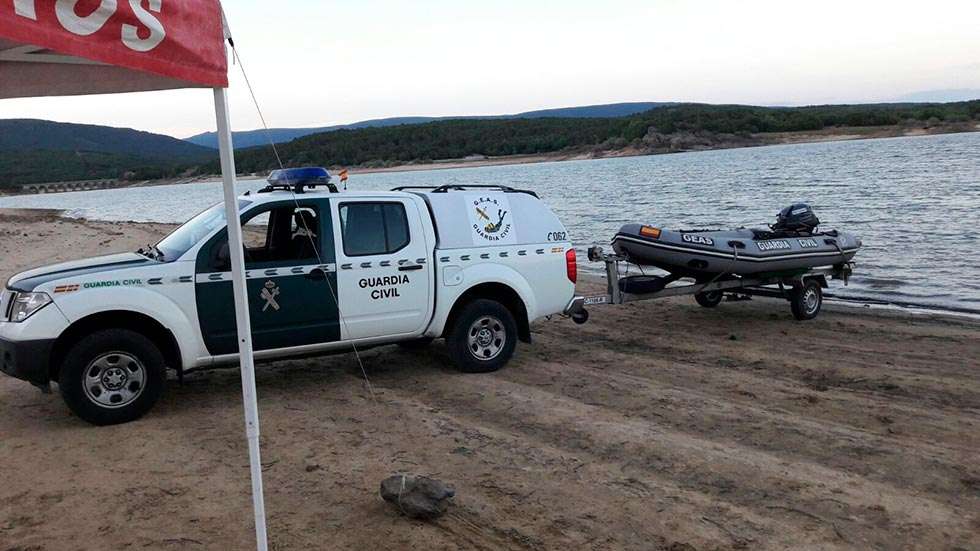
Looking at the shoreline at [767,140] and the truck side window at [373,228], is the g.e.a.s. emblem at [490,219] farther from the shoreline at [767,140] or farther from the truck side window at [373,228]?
the shoreline at [767,140]

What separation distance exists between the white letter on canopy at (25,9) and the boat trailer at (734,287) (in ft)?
23.8

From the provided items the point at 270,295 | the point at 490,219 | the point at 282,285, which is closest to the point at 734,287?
the point at 490,219

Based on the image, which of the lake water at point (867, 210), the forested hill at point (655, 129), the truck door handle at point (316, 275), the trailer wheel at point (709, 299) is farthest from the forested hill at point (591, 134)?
the truck door handle at point (316, 275)

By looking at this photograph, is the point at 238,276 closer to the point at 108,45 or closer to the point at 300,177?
the point at 108,45

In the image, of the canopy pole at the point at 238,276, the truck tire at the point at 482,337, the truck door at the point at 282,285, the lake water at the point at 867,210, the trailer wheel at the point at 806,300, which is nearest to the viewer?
the canopy pole at the point at 238,276

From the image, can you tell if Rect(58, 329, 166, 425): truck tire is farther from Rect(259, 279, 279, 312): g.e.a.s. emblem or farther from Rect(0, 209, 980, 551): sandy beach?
Rect(259, 279, 279, 312): g.e.a.s. emblem

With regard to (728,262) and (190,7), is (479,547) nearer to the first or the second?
(190,7)

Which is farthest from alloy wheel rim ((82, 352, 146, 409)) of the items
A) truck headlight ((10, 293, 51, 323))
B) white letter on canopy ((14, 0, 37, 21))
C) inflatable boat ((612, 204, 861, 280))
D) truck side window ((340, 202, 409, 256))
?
inflatable boat ((612, 204, 861, 280))

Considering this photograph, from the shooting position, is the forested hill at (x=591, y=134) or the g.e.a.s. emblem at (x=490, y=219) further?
the forested hill at (x=591, y=134)

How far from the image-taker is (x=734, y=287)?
10531 millimetres

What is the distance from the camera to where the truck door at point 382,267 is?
7.32 m

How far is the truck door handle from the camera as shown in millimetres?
7113

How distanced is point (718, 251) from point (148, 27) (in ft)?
26.4

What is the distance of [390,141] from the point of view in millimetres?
96500
